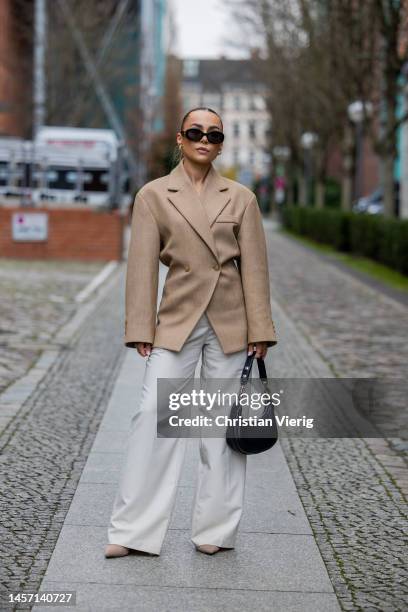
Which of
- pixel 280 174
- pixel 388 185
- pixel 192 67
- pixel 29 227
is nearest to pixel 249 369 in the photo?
pixel 29 227

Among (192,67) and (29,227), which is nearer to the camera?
(29,227)

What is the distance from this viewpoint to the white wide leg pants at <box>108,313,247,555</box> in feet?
16.7

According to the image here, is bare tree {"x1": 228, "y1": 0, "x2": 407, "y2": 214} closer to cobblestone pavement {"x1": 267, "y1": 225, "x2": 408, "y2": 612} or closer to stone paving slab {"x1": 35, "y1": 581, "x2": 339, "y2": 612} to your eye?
cobblestone pavement {"x1": 267, "y1": 225, "x2": 408, "y2": 612}

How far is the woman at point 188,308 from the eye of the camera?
509 cm

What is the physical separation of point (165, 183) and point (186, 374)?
0.74 m

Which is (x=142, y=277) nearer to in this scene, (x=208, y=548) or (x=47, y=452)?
(x=208, y=548)

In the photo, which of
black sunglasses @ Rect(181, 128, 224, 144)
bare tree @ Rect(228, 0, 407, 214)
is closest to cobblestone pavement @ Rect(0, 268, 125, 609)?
black sunglasses @ Rect(181, 128, 224, 144)

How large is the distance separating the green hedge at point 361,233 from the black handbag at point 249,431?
17.5m

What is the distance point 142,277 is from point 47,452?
2.53 m

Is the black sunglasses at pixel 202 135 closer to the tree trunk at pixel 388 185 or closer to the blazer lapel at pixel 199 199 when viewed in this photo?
the blazer lapel at pixel 199 199

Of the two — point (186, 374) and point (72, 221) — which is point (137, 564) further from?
point (72, 221)

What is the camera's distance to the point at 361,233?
2919 centimetres

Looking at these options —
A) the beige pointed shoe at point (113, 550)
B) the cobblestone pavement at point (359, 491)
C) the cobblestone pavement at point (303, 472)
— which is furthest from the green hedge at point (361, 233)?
the beige pointed shoe at point (113, 550)

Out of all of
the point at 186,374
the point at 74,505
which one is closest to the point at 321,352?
the point at 74,505
